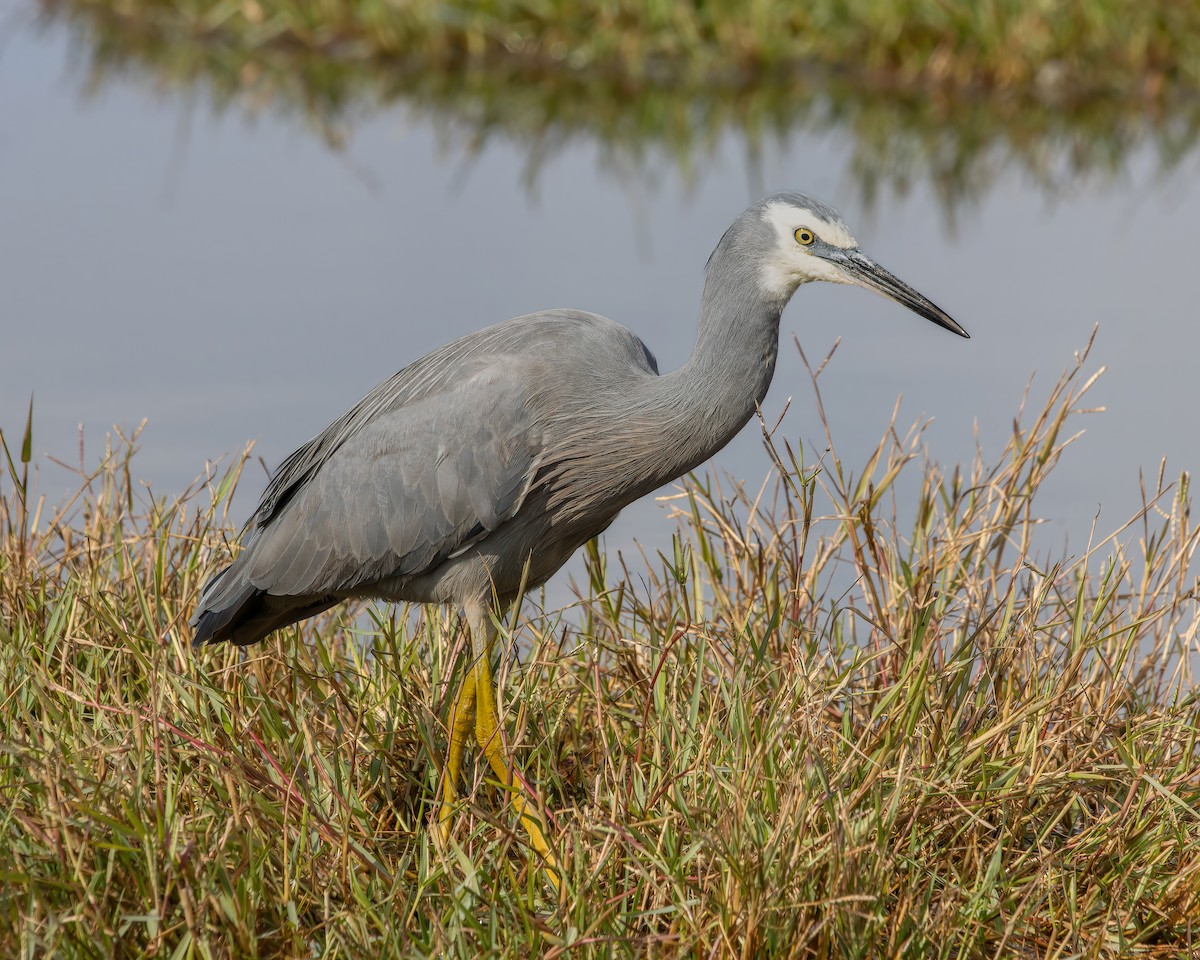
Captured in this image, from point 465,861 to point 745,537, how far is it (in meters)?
1.15

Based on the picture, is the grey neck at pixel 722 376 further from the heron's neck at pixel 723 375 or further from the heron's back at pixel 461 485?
the heron's back at pixel 461 485

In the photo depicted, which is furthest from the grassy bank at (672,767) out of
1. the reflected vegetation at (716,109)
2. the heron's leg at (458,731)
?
Answer: the reflected vegetation at (716,109)

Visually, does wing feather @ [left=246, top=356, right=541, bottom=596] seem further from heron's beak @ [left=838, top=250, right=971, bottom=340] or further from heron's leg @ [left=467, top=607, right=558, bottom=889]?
heron's beak @ [left=838, top=250, right=971, bottom=340]

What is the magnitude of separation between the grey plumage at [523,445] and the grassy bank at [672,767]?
165mm

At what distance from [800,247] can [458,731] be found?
127cm

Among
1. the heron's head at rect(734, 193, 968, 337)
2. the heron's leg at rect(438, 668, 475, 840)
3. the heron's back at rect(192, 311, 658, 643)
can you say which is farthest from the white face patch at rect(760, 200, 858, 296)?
the heron's leg at rect(438, 668, 475, 840)

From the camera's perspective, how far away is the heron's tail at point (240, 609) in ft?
10.1

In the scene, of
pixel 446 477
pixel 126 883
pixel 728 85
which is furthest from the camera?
pixel 728 85

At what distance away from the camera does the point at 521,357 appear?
3.06m

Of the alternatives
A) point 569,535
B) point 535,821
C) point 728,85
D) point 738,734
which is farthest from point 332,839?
point 728,85

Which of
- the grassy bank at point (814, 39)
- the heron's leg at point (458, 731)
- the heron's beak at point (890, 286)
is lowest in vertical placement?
the heron's leg at point (458, 731)

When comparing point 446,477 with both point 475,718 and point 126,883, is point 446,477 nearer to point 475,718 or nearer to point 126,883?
point 475,718

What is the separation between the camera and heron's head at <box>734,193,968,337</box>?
2.94 metres

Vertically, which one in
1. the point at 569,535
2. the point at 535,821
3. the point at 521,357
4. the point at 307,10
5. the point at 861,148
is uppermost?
the point at 307,10
